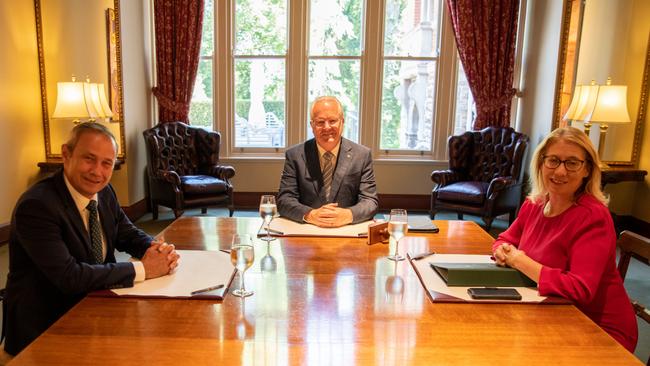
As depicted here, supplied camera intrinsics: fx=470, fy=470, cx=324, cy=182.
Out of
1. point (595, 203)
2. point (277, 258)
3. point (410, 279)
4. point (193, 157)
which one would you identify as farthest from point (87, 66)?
point (595, 203)

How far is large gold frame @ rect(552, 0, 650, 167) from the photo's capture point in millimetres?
4367

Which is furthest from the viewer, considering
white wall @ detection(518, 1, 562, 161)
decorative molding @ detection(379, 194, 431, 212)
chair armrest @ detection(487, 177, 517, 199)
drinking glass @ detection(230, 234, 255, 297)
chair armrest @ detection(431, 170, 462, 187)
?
decorative molding @ detection(379, 194, 431, 212)

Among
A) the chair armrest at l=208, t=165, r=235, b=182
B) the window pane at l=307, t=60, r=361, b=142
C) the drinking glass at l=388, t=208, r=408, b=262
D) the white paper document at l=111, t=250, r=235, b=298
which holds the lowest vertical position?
the chair armrest at l=208, t=165, r=235, b=182

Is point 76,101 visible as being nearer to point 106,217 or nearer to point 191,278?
point 106,217

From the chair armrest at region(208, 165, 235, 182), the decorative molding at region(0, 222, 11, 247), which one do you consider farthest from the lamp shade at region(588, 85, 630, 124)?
the decorative molding at region(0, 222, 11, 247)

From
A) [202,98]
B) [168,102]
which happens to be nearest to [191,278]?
[168,102]

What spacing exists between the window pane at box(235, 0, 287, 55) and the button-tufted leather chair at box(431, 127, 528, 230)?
2.37m

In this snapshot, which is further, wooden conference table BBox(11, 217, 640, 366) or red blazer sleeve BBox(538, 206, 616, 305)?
red blazer sleeve BBox(538, 206, 616, 305)

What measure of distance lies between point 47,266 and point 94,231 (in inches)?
9.4

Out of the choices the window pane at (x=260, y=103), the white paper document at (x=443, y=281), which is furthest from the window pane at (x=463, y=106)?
the white paper document at (x=443, y=281)

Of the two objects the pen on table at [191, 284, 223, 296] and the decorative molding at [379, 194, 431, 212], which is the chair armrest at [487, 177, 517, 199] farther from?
the pen on table at [191, 284, 223, 296]

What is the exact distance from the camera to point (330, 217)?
6.72 feet

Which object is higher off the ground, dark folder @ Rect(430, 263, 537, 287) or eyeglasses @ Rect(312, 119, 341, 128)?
eyeglasses @ Rect(312, 119, 341, 128)

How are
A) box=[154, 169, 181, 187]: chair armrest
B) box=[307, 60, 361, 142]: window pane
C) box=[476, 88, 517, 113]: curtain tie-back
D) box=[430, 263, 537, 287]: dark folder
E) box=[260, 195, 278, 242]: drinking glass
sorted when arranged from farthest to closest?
box=[307, 60, 361, 142]: window pane < box=[476, 88, 517, 113]: curtain tie-back < box=[154, 169, 181, 187]: chair armrest < box=[260, 195, 278, 242]: drinking glass < box=[430, 263, 537, 287]: dark folder
